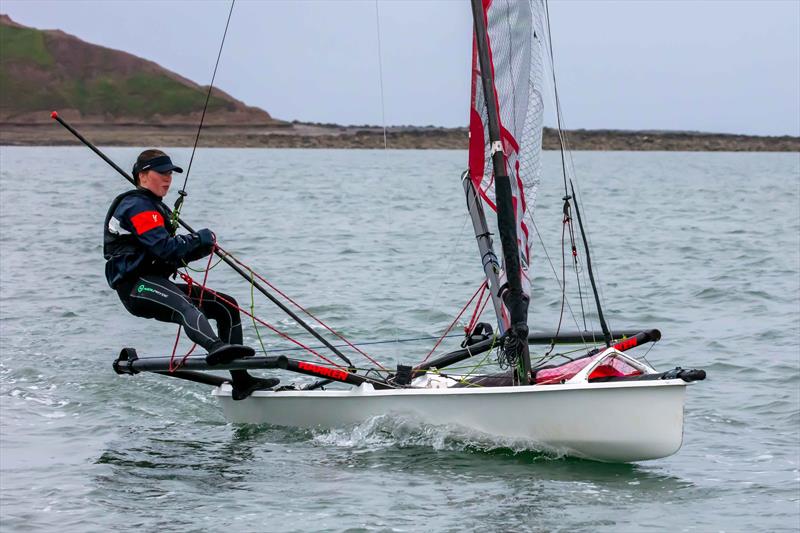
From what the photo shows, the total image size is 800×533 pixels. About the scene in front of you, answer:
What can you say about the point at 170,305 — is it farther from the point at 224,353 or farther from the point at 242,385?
the point at 242,385

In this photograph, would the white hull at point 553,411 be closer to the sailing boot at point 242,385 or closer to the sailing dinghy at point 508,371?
the sailing dinghy at point 508,371

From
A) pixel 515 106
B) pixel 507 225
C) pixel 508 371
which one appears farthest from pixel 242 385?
pixel 515 106

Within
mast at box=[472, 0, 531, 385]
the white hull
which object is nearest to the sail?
mast at box=[472, 0, 531, 385]

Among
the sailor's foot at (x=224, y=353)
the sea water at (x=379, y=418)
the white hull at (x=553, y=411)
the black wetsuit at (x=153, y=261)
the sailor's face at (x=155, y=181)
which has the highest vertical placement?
the sailor's face at (x=155, y=181)

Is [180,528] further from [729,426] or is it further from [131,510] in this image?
[729,426]

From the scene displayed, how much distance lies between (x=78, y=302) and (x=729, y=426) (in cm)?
913

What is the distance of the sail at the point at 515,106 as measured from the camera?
27.3 ft

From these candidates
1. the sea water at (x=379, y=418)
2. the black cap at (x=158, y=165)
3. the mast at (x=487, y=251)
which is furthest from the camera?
the mast at (x=487, y=251)

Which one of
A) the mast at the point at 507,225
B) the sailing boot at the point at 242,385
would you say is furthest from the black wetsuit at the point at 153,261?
the mast at the point at 507,225

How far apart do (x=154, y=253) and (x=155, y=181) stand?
1.67 feet

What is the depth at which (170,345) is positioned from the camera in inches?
490

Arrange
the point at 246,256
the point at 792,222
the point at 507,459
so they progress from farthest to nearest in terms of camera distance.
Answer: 1. the point at 792,222
2. the point at 246,256
3. the point at 507,459

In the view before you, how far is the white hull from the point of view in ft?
23.9

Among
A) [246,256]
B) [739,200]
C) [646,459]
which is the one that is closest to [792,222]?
[739,200]
